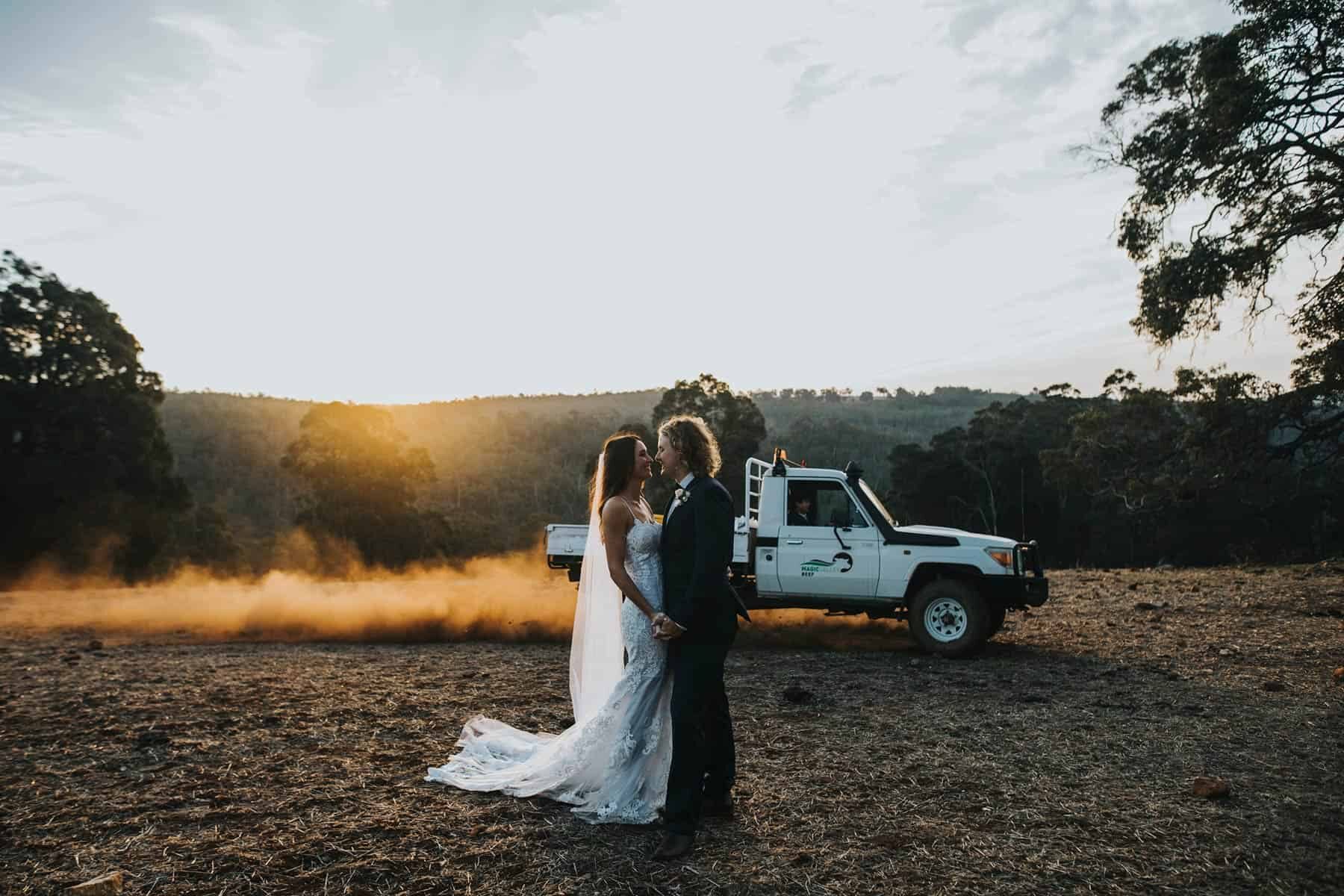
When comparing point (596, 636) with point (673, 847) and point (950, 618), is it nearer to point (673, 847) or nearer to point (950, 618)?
point (673, 847)

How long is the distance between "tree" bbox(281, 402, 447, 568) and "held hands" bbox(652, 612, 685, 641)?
30.8m

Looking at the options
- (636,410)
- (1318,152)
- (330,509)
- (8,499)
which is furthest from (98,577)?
A: (636,410)

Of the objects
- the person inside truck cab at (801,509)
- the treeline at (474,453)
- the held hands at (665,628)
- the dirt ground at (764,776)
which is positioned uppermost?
the treeline at (474,453)

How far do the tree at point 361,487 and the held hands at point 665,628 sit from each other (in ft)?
101

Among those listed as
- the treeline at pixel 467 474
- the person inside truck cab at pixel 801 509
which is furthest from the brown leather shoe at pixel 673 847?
the treeline at pixel 467 474

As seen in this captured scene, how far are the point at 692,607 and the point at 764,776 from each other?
1.90 meters

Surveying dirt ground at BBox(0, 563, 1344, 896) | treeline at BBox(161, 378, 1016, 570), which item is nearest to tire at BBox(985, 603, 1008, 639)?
dirt ground at BBox(0, 563, 1344, 896)

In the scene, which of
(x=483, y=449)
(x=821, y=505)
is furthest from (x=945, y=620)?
(x=483, y=449)

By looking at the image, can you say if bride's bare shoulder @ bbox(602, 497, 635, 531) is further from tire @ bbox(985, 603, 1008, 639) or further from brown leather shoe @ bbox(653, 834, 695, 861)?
tire @ bbox(985, 603, 1008, 639)

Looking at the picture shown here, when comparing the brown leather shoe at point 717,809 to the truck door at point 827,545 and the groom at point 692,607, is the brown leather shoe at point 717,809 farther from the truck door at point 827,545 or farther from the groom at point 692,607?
the truck door at point 827,545

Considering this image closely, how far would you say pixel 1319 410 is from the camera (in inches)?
592

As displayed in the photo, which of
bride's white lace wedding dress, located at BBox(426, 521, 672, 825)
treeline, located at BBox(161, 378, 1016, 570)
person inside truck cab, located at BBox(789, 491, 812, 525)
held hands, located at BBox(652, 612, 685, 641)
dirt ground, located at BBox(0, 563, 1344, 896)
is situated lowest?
dirt ground, located at BBox(0, 563, 1344, 896)

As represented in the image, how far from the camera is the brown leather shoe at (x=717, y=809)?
4918 millimetres

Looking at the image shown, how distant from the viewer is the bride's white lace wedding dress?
4.82 metres
